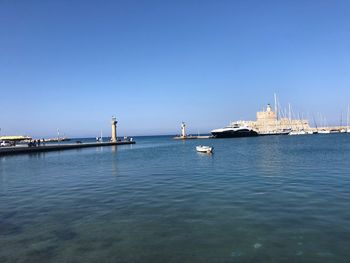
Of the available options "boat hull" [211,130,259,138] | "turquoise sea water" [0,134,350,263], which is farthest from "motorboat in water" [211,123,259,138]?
"turquoise sea water" [0,134,350,263]

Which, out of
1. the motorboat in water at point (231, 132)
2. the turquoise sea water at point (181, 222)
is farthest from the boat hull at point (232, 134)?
the turquoise sea water at point (181, 222)

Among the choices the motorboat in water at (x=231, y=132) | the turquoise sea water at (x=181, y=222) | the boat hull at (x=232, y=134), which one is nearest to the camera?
the turquoise sea water at (x=181, y=222)

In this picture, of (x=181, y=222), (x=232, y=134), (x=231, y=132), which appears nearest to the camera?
(x=181, y=222)

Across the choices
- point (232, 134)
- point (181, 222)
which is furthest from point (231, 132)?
point (181, 222)

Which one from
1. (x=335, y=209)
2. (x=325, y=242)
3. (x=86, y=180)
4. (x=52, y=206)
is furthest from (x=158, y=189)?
(x=325, y=242)

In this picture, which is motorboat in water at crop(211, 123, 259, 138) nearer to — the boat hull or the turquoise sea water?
the boat hull

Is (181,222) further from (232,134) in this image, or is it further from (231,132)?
(232,134)

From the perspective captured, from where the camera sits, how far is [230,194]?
18969mm

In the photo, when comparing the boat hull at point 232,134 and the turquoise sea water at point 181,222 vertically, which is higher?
the boat hull at point 232,134

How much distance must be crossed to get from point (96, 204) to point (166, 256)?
29.6ft

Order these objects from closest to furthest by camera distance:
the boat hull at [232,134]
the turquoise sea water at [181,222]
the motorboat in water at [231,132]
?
1. the turquoise sea water at [181,222]
2. the motorboat in water at [231,132]
3. the boat hull at [232,134]

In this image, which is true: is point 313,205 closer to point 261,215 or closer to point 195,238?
point 261,215

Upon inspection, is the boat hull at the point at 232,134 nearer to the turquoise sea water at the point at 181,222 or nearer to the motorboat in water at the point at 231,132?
the motorboat in water at the point at 231,132

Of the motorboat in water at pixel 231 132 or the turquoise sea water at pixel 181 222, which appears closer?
the turquoise sea water at pixel 181 222
